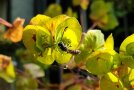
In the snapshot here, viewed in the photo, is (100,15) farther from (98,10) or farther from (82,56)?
(82,56)

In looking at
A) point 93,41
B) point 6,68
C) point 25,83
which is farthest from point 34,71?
point 93,41

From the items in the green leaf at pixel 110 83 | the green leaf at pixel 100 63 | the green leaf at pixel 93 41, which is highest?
the green leaf at pixel 93 41

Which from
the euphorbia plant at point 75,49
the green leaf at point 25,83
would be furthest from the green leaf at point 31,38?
the green leaf at point 25,83

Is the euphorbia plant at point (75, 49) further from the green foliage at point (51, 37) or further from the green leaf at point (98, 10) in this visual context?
the green leaf at point (98, 10)

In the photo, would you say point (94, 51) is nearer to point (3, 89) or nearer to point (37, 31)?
point (37, 31)

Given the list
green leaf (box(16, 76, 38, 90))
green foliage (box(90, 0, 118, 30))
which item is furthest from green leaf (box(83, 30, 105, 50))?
green foliage (box(90, 0, 118, 30))

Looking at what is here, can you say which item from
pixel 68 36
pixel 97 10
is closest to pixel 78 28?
pixel 68 36

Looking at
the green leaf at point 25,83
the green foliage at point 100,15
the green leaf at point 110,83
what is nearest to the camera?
the green leaf at point 110,83

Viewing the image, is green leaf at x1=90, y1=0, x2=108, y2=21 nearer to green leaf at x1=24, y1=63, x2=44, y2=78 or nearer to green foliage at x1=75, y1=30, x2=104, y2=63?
green leaf at x1=24, y1=63, x2=44, y2=78
